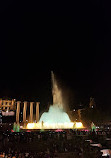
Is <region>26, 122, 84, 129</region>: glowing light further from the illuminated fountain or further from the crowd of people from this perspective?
the crowd of people

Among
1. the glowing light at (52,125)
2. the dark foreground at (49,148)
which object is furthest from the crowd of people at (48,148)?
the glowing light at (52,125)

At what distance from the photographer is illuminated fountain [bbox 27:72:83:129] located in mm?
31666

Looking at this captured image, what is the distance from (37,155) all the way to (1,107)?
4760 centimetres

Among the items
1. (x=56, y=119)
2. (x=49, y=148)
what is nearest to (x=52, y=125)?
(x=56, y=119)

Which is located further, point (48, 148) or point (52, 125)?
point (52, 125)

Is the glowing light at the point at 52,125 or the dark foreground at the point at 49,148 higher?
the glowing light at the point at 52,125

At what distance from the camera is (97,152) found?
42.4 feet

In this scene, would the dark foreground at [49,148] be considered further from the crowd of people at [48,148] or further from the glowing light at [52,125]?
the glowing light at [52,125]

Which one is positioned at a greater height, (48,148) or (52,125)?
(52,125)

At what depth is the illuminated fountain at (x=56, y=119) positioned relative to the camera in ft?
104

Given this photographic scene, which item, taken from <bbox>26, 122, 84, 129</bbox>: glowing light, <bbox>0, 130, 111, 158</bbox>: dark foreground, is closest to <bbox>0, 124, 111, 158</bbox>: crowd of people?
<bbox>0, 130, 111, 158</bbox>: dark foreground

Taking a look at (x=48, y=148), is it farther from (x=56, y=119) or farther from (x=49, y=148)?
(x=56, y=119)

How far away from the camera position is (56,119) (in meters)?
35.3

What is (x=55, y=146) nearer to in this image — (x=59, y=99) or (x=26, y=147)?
(x=26, y=147)
